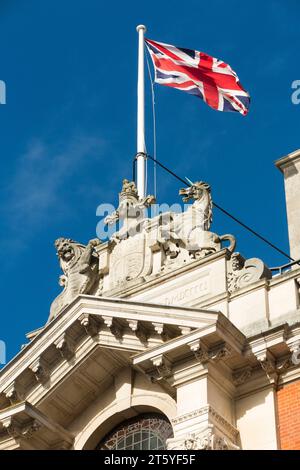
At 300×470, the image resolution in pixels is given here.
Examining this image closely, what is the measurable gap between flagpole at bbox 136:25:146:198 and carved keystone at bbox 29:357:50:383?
19.6ft

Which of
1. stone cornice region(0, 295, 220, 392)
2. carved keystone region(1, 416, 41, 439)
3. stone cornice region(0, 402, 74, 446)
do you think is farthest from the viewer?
carved keystone region(1, 416, 41, 439)

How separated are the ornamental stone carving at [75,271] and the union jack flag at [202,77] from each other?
457 cm

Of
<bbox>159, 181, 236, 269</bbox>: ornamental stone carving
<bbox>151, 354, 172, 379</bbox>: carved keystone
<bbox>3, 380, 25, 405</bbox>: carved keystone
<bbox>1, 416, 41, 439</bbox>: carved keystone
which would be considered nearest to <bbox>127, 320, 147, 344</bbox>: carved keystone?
<bbox>151, 354, 172, 379</bbox>: carved keystone

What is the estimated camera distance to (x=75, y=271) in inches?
1107

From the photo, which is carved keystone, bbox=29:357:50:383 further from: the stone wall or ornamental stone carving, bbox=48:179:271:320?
the stone wall

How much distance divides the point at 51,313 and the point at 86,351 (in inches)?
125

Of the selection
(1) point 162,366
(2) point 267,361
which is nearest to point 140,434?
(1) point 162,366

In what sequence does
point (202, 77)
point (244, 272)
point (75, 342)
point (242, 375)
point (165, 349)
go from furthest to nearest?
point (202, 77) < point (75, 342) < point (244, 272) < point (242, 375) < point (165, 349)

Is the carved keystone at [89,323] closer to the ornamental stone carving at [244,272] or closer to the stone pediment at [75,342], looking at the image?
the stone pediment at [75,342]

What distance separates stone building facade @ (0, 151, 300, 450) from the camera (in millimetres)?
22938

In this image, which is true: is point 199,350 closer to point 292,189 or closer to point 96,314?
point 96,314

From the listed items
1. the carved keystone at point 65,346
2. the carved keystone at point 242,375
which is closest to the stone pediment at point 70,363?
the carved keystone at point 65,346

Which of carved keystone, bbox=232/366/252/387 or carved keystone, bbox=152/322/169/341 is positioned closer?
carved keystone, bbox=232/366/252/387

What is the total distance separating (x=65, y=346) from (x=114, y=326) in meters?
1.23
